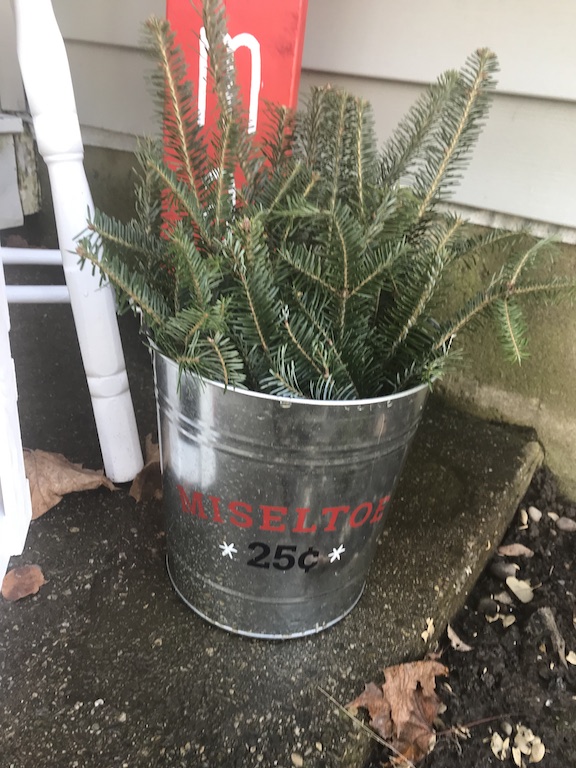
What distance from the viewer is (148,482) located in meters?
1.25

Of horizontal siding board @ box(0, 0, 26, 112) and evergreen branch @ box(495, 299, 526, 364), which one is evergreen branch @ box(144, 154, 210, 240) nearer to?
evergreen branch @ box(495, 299, 526, 364)

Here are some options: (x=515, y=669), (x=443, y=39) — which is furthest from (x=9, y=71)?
(x=515, y=669)

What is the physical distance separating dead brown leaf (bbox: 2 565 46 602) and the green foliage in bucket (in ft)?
1.68

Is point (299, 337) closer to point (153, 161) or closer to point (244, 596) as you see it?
point (153, 161)

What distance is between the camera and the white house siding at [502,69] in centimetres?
115

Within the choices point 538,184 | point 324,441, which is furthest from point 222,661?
point 538,184

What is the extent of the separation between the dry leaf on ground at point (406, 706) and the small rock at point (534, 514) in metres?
0.54

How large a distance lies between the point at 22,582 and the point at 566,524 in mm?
1158

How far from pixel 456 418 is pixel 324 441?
32.5 inches

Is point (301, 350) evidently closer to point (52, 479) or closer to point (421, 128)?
point (421, 128)

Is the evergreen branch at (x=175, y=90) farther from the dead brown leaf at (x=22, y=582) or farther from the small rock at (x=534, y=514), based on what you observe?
the small rock at (x=534, y=514)

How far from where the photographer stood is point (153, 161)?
2.45ft

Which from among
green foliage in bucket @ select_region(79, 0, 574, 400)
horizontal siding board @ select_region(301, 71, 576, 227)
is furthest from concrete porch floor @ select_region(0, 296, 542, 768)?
horizontal siding board @ select_region(301, 71, 576, 227)

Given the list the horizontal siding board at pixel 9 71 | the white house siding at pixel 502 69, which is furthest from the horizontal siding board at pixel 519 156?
the horizontal siding board at pixel 9 71
